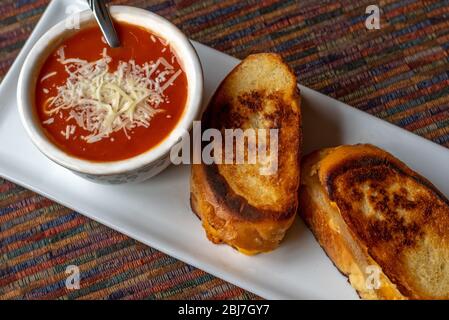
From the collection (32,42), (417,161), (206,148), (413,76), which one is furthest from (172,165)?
(413,76)

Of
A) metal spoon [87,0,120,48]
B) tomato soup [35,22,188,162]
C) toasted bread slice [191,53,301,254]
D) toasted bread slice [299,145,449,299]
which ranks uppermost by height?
metal spoon [87,0,120,48]

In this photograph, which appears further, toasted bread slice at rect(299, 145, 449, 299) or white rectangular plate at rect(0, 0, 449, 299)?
white rectangular plate at rect(0, 0, 449, 299)

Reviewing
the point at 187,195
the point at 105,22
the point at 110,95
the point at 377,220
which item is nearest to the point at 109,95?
the point at 110,95

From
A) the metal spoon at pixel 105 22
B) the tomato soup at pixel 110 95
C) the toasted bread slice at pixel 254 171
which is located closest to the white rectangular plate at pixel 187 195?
the toasted bread slice at pixel 254 171

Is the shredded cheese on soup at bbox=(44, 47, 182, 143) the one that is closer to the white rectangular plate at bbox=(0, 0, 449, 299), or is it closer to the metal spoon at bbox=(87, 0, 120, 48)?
the metal spoon at bbox=(87, 0, 120, 48)

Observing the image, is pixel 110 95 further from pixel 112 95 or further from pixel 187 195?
pixel 187 195

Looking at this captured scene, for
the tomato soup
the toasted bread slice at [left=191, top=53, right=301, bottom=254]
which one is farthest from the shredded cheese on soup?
the toasted bread slice at [left=191, top=53, right=301, bottom=254]
